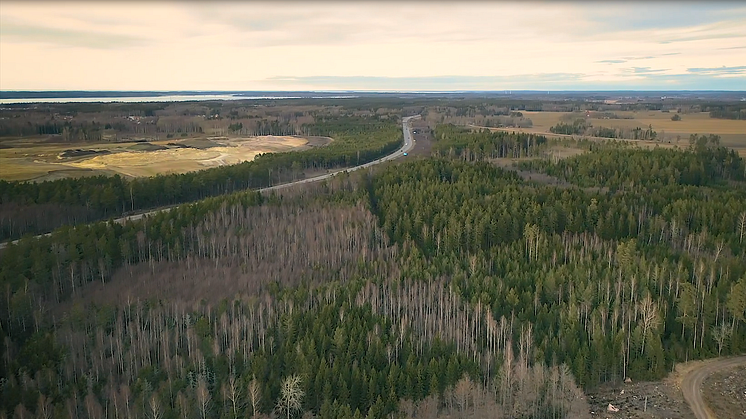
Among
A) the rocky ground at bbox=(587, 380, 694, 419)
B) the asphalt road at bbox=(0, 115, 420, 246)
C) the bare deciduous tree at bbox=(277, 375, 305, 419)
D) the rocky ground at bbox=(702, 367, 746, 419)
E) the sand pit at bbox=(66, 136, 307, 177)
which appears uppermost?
the sand pit at bbox=(66, 136, 307, 177)

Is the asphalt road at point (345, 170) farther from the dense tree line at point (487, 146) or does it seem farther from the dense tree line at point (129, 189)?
the dense tree line at point (487, 146)

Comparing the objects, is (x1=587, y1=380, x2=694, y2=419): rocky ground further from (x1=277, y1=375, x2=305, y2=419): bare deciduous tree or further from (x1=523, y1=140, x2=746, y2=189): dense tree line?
(x1=523, y1=140, x2=746, y2=189): dense tree line

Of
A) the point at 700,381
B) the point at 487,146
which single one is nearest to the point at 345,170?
the point at 487,146

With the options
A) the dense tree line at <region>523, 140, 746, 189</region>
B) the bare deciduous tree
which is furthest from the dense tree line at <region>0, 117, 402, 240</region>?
the bare deciduous tree

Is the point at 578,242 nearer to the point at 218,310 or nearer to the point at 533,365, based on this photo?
the point at 533,365

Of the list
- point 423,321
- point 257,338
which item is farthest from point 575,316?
point 257,338

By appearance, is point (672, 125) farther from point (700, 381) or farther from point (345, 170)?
point (700, 381)
